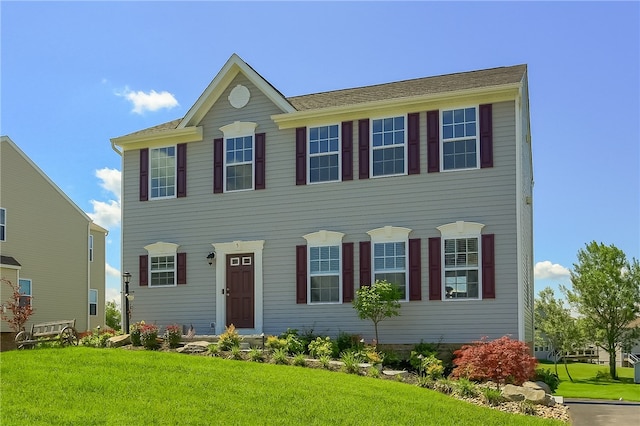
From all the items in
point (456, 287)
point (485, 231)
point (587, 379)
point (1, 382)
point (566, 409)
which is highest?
point (485, 231)

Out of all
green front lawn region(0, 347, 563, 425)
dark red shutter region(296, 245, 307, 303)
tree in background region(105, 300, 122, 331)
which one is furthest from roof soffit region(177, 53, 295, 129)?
tree in background region(105, 300, 122, 331)

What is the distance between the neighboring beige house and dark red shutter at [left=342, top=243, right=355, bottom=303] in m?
13.5

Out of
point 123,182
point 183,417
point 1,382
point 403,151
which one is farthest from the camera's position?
point 123,182

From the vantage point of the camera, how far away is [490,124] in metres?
17.2

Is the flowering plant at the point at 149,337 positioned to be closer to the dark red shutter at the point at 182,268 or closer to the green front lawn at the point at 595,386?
the dark red shutter at the point at 182,268

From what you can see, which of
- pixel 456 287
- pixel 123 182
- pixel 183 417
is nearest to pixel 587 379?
pixel 456 287

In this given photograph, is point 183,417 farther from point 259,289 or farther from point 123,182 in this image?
point 123,182

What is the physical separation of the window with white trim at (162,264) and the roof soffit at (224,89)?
139 inches

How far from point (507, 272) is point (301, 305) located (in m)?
5.41

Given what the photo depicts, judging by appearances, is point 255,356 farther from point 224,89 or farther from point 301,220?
point 224,89

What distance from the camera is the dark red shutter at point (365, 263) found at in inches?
708

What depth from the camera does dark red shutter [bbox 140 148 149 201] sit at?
21.1 m

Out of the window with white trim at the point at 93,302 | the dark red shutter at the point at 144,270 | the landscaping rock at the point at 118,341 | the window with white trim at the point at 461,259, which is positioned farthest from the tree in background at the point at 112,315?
the window with white trim at the point at 461,259

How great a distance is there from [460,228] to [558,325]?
1849 centimetres
